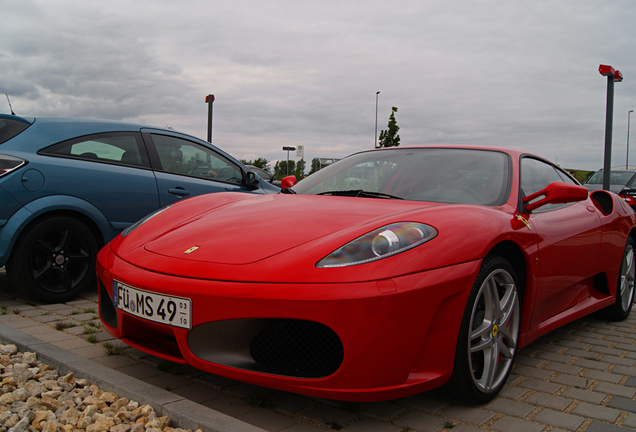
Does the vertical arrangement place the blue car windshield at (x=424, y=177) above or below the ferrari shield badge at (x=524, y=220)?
above

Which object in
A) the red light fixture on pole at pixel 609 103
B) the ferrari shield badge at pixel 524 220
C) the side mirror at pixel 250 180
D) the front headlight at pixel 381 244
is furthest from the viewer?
the red light fixture on pole at pixel 609 103

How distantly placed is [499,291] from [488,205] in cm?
47

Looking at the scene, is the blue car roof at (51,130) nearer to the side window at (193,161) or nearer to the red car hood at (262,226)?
the side window at (193,161)

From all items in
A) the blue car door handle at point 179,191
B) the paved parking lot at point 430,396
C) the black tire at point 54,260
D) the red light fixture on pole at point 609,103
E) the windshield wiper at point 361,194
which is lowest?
the paved parking lot at point 430,396

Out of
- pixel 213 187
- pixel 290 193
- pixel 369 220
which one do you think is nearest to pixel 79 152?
pixel 213 187

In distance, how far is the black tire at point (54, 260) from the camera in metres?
3.68

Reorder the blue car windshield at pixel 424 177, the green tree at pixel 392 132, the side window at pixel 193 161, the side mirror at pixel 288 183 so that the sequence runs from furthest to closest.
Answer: the green tree at pixel 392 132 → the side window at pixel 193 161 → the side mirror at pixel 288 183 → the blue car windshield at pixel 424 177

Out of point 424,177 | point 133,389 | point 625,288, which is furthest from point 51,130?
point 625,288

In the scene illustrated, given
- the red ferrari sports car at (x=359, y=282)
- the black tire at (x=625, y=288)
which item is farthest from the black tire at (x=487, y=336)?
the black tire at (x=625, y=288)

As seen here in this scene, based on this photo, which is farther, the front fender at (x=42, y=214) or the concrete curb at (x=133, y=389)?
the front fender at (x=42, y=214)

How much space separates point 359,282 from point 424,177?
1.36 m

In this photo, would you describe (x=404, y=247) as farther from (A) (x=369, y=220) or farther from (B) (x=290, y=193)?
(B) (x=290, y=193)

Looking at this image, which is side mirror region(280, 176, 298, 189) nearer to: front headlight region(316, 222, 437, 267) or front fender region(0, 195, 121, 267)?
front headlight region(316, 222, 437, 267)

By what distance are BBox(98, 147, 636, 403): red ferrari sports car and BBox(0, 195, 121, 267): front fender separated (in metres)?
1.28
